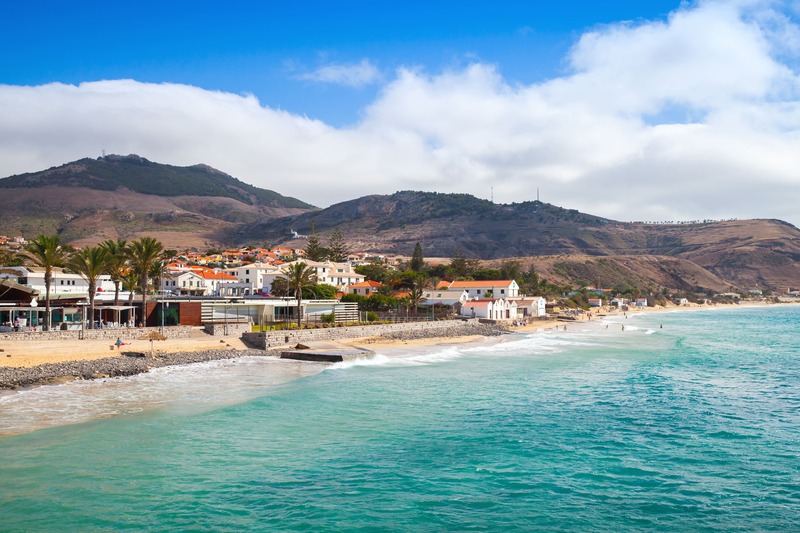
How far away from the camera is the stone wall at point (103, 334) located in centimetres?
3006

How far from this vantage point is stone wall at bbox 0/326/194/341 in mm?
30062

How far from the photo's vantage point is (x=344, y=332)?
44.0 meters

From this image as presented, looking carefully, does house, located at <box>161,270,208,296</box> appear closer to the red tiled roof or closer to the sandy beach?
the red tiled roof

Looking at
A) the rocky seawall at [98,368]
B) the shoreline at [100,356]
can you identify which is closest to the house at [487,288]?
the shoreline at [100,356]

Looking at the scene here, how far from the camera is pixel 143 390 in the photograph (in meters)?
23.2

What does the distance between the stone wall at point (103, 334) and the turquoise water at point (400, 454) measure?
773 centimetres

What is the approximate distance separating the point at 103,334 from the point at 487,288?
55402 millimetres

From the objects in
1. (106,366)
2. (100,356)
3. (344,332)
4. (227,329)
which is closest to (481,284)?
(344,332)

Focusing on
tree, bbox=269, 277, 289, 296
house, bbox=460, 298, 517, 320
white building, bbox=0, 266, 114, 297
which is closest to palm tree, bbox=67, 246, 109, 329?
white building, bbox=0, 266, 114, 297

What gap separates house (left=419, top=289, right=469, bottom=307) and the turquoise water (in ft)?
137

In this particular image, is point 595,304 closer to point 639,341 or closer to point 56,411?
point 639,341

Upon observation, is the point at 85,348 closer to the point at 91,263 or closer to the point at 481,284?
the point at 91,263

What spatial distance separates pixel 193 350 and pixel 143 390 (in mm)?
10170

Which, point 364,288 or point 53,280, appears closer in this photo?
point 53,280
